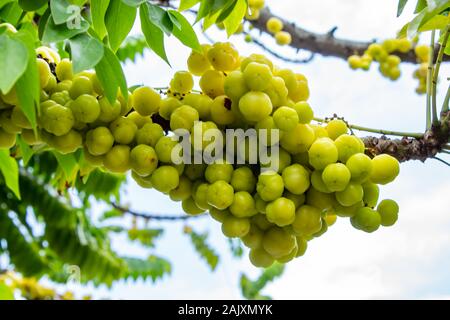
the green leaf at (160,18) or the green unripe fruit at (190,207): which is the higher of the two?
the green leaf at (160,18)

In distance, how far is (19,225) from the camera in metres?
3.89

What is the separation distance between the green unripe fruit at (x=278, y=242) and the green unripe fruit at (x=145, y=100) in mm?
310

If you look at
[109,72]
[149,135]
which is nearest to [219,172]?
[149,135]

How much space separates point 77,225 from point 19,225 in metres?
0.40

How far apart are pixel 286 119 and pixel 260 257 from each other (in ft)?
0.88

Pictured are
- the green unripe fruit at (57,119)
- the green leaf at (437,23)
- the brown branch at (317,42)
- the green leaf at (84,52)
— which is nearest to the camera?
the green leaf at (84,52)

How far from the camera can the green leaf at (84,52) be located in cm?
87

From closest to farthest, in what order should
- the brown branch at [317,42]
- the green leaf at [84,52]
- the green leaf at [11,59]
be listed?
the green leaf at [11,59] → the green leaf at [84,52] → the brown branch at [317,42]

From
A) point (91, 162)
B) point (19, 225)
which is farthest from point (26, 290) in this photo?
point (91, 162)

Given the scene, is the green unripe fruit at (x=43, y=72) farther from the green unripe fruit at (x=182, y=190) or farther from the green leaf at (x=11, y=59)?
the green unripe fruit at (x=182, y=190)

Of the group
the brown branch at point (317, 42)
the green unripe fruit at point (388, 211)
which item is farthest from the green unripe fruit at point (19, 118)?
the brown branch at point (317, 42)

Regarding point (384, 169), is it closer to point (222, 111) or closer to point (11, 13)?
point (222, 111)
